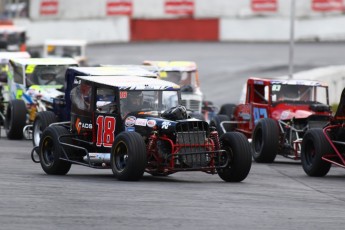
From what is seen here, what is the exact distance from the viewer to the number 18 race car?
15.7 meters

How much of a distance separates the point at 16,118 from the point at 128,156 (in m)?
9.69

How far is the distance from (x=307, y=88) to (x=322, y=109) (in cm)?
121

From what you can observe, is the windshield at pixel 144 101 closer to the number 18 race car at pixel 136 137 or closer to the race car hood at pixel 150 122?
the number 18 race car at pixel 136 137

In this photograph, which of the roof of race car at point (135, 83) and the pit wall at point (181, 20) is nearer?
the roof of race car at point (135, 83)

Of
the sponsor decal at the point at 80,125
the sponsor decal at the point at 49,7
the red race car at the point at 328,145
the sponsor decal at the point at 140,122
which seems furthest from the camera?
the sponsor decal at the point at 49,7

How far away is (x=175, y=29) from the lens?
208 ft

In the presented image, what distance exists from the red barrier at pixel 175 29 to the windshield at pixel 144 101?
149 feet

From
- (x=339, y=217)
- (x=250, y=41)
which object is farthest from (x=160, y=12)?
(x=339, y=217)

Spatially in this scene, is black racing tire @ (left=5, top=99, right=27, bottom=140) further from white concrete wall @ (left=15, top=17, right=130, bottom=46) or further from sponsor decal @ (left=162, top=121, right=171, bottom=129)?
white concrete wall @ (left=15, top=17, right=130, bottom=46)

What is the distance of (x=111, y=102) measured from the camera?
16.8 metres

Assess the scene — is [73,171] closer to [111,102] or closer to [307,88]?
[111,102]

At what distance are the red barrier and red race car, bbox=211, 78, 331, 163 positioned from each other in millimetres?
37806

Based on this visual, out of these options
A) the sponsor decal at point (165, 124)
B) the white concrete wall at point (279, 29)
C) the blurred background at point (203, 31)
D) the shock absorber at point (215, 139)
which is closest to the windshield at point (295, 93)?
the shock absorber at point (215, 139)

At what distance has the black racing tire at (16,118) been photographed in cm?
2459
